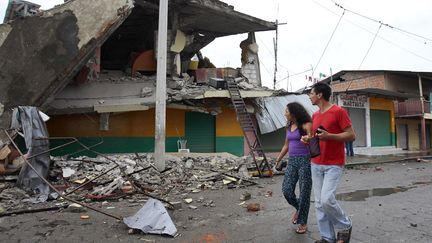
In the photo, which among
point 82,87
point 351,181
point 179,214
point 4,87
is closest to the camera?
point 179,214

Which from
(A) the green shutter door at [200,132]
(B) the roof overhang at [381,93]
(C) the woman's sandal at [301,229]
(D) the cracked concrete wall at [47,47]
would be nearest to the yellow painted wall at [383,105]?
(B) the roof overhang at [381,93]

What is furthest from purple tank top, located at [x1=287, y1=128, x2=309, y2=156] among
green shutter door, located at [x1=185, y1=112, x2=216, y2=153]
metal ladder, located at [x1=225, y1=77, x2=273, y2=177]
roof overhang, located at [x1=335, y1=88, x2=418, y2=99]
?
roof overhang, located at [x1=335, y1=88, x2=418, y2=99]

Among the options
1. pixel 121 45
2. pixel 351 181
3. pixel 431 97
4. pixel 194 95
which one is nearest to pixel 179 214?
pixel 351 181

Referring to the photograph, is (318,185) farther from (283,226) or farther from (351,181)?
(351,181)

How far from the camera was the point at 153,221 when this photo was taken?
5160 mm

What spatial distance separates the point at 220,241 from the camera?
4.85m

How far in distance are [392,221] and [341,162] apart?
7.59ft

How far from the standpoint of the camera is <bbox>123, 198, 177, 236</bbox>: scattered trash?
199 inches

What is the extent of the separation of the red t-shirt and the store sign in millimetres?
18442

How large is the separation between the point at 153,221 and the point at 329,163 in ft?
8.27

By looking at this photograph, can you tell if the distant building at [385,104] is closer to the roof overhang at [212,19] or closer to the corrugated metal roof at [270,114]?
the corrugated metal roof at [270,114]

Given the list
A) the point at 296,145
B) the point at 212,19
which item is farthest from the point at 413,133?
the point at 296,145

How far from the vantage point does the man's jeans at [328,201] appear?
403cm

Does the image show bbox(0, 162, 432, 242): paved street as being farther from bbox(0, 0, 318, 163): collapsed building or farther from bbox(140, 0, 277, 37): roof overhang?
bbox(140, 0, 277, 37): roof overhang
